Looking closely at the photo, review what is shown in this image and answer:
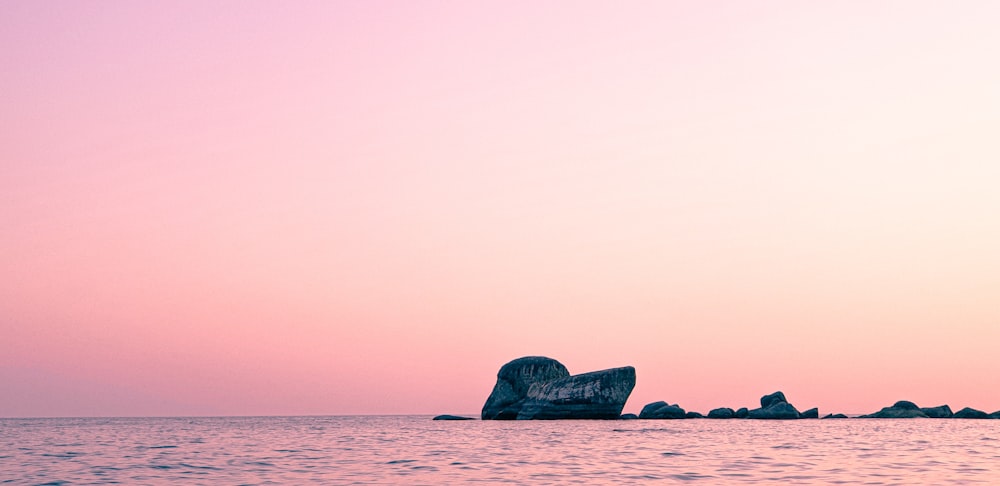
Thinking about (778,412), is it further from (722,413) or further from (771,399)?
(722,413)

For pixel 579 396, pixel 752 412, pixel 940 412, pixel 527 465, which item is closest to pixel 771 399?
pixel 752 412

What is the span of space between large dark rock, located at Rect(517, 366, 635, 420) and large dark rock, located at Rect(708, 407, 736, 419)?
3092cm

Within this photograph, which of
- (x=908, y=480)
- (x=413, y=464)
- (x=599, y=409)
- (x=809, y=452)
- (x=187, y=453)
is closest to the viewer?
(x=908, y=480)

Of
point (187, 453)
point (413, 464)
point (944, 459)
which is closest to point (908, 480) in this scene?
point (944, 459)

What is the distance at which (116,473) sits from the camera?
33.4 meters

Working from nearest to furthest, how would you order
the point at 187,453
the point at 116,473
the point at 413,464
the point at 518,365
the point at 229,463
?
the point at 116,473, the point at 413,464, the point at 229,463, the point at 187,453, the point at 518,365

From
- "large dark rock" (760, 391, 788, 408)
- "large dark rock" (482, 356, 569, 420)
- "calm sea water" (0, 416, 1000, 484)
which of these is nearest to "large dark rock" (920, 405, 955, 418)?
"large dark rock" (760, 391, 788, 408)

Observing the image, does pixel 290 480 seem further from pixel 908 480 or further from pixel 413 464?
pixel 908 480

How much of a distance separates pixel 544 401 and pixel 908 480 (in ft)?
370

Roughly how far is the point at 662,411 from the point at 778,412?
22728mm

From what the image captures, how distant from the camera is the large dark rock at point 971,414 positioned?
159 m

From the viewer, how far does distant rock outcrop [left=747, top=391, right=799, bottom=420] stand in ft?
490

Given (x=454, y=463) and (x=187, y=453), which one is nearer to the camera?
(x=454, y=463)

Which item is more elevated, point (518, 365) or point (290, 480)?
point (518, 365)
